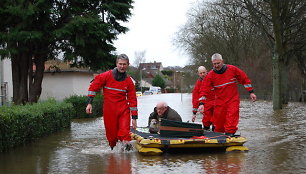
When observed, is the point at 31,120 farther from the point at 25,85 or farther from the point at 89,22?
the point at 25,85

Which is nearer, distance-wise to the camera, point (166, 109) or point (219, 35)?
point (166, 109)

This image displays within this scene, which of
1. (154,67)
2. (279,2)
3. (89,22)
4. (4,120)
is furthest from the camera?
(154,67)

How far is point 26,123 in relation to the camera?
9.94 metres

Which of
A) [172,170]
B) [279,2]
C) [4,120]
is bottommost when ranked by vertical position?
[172,170]

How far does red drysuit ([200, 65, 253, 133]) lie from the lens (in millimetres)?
9410

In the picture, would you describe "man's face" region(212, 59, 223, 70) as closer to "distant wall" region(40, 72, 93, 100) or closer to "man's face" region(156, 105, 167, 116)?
"man's face" region(156, 105, 167, 116)

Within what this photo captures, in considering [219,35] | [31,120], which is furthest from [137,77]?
[31,120]

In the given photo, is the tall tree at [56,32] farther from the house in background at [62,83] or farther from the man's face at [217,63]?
the house in background at [62,83]

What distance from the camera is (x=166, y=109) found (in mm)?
10117

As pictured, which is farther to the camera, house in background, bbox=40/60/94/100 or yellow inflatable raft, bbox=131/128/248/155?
house in background, bbox=40/60/94/100

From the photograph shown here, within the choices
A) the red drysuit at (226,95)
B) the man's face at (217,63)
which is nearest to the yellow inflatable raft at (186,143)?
the red drysuit at (226,95)

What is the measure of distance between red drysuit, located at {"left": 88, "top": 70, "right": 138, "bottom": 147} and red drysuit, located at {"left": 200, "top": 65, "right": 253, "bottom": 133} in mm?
2016

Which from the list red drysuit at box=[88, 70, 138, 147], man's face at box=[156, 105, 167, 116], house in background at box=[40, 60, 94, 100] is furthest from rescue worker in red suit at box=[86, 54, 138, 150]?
house in background at box=[40, 60, 94, 100]

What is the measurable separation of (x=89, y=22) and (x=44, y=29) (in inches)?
76.9
